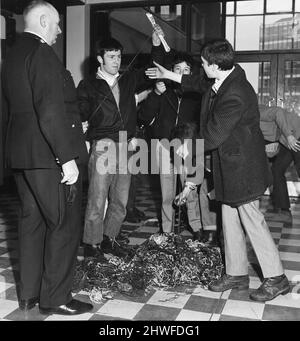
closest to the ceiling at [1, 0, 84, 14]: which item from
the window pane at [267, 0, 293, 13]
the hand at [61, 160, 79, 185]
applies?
the window pane at [267, 0, 293, 13]

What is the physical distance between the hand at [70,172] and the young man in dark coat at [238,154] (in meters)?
0.75

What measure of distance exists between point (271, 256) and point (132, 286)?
2.62 ft

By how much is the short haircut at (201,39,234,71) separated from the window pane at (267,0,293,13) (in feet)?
12.5

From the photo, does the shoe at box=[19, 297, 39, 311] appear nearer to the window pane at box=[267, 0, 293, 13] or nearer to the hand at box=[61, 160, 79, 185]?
the hand at box=[61, 160, 79, 185]

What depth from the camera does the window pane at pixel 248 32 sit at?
6.07 meters

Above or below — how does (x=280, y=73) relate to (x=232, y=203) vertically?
above

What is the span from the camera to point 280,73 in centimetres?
612

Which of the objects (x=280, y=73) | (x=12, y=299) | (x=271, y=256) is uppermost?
(x=280, y=73)

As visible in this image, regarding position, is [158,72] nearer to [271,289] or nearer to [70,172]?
[70,172]

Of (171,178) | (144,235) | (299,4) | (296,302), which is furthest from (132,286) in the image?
(299,4)

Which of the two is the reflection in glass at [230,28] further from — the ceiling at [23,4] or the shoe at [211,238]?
the shoe at [211,238]

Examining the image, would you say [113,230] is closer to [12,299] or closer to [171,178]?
[171,178]

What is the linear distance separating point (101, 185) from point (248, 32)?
3.74m
